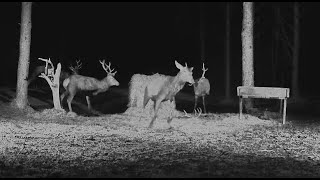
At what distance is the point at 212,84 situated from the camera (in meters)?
46.2

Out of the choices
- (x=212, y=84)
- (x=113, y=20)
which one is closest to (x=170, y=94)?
(x=212, y=84)

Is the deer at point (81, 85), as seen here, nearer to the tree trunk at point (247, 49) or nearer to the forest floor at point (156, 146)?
the forest floor at point (156, 146)

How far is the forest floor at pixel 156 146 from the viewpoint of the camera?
9078mm

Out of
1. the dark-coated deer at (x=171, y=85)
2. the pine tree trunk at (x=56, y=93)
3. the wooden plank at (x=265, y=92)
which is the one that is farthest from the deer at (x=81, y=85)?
the wooden plank at (x=265, y=92)

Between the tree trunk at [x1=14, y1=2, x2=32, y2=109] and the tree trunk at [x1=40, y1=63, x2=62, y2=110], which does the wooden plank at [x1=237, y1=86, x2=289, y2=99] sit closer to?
the tree trunk at [x1=40, y1=63, x2=62, y2=110]

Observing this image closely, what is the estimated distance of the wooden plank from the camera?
56.5 feet

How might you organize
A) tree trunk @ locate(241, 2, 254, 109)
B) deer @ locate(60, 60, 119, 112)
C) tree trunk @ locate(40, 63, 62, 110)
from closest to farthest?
tree trunk @ locate(40, 63, 62, 110) → tree trunk @ locate(241, 2, 254, 109) → deer @ locate(60, 60, 119, 112)

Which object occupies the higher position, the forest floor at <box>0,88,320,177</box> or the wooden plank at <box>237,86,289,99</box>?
the wooden plank at <box>237,86,289,99</box>

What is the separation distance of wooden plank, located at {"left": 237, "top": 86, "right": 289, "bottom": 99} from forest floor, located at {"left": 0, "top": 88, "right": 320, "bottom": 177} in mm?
788

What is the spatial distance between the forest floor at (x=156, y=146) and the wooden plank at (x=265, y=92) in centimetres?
79

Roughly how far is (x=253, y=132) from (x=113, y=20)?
51276mm

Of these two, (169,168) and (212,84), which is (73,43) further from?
(169,168)

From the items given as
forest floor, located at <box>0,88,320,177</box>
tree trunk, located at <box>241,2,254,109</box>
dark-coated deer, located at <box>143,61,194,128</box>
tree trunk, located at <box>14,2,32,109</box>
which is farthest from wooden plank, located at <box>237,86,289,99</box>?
tree trunk, located at <box>14,2,32,109</box>

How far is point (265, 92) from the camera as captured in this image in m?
17.5
